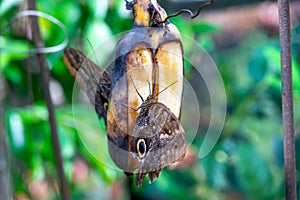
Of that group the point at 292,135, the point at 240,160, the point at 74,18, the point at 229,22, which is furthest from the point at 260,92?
the point at 229,22

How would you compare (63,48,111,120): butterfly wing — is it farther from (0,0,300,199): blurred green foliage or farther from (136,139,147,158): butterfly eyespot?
(0,0,300,199): blurred green foliage

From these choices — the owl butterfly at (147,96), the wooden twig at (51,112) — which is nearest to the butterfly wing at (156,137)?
the owl butterfly at (147,96)

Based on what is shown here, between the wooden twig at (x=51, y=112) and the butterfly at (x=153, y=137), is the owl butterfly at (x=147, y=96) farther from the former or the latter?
the wooden twig at (x=51, y=112)

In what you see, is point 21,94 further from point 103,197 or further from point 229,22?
point 229,22

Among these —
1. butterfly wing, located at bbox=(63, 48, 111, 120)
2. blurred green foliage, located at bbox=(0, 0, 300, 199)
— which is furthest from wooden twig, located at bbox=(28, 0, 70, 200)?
blurred green foliage, located at bbox=(0, 0, 300, 199)

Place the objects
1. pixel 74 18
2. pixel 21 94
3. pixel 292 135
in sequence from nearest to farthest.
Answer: pixel 292 135 → pixel 74 18 → pixel 21 94

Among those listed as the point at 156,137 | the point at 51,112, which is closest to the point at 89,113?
the point at 51,112
